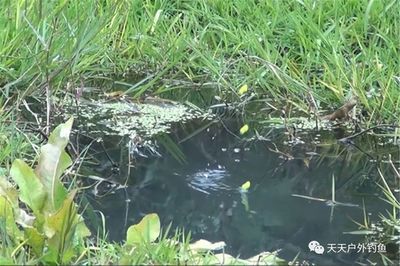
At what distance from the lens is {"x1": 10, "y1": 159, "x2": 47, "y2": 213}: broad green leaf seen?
183 cm

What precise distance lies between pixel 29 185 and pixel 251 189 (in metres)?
0.70

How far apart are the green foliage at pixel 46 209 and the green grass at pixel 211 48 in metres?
0.75

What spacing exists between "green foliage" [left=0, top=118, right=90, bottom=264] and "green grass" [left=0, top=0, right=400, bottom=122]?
755mm

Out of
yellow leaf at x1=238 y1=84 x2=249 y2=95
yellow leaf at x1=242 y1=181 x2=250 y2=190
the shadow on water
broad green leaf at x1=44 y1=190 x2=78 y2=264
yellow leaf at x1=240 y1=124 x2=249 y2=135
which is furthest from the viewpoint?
yellow leaf at x1=238 y1=84 x2=249 y2=95

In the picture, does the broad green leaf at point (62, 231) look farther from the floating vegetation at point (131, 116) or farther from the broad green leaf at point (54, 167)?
the floating vegetation at point (131, 116)

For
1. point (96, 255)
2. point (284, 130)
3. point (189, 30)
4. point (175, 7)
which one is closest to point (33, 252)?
point (96, 255)

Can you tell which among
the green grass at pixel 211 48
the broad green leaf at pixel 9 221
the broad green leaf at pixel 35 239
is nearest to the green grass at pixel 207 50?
the green grass at pixel 211 48

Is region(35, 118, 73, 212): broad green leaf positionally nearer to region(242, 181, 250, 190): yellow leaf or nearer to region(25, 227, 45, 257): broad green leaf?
region(25, 227, 45, 257): broad green leaf

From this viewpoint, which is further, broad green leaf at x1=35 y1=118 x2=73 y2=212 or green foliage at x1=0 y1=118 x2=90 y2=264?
broad green leaf at x1=35 y1=118 x2=73 y2=212

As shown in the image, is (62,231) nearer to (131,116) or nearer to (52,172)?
(52,172)

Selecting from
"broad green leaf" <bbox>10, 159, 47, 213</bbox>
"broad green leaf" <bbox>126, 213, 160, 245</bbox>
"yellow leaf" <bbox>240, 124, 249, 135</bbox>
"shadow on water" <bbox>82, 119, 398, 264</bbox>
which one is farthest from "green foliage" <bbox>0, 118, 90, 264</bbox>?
"yellow leaf" <bbox>240, 124, 249, 135</bbox>

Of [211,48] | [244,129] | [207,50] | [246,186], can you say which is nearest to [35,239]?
[246,186]

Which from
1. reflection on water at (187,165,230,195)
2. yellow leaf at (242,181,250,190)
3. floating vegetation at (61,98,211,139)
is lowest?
floating vegetation at (61,98,211,139)

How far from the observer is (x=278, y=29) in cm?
340
